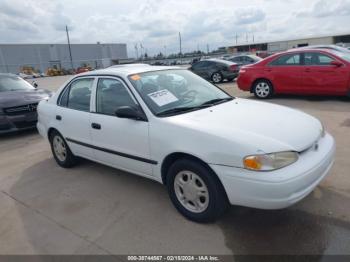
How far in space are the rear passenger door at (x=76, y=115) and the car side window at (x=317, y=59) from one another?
6.46m

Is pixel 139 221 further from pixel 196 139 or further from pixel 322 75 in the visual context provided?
pixel 322 75

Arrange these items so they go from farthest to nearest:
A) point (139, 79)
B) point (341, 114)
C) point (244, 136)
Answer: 1. point (341, 114)
2. point (139, 79)
3. point (244, 136)

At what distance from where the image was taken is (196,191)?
2986mm

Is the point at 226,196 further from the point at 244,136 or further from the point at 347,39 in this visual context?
the point at 347,39

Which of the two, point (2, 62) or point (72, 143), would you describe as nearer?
point (72, 143)

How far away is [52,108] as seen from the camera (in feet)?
15.9

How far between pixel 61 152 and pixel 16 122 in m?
2.77

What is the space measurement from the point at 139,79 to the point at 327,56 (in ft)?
21.1

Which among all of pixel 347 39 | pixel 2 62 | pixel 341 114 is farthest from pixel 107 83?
pixel 347 39

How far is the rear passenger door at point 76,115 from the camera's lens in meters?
4.14

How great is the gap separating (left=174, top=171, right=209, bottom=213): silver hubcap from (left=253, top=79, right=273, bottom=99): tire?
6889 millimetres

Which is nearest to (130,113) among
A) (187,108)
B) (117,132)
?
(117,132)

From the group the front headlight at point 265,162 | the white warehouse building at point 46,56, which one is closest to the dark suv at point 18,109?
the front headlight at point 265,162

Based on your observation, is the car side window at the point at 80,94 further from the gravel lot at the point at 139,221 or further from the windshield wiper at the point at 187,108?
the windshield wiper at the point at 187,108
